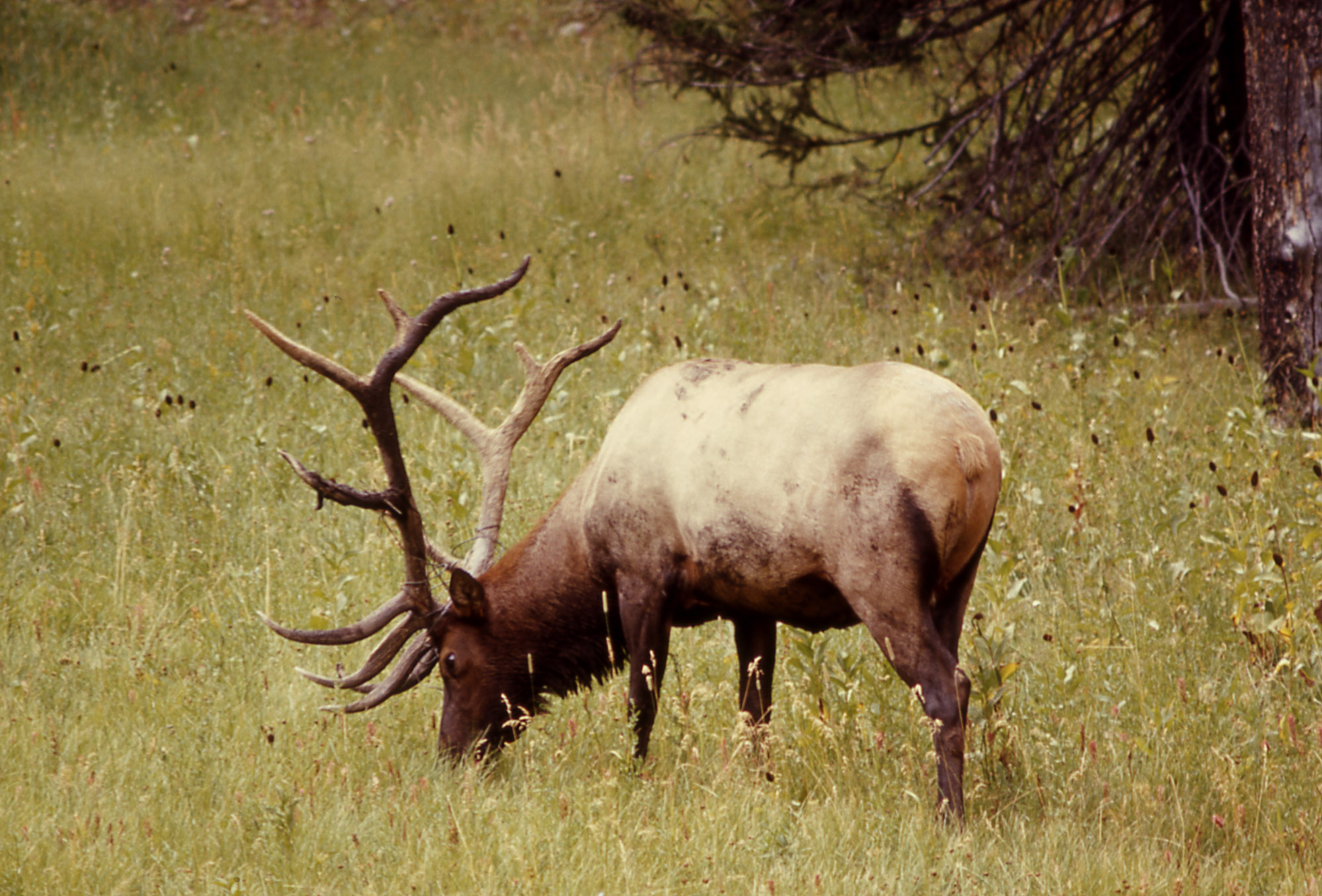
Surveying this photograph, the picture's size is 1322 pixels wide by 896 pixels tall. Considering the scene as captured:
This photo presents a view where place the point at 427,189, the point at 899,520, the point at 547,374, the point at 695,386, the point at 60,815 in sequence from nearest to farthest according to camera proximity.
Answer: the point at 899,520 → the point at 60,815 → the point at 695,386 → the point at 547,374 → the point at 427,189

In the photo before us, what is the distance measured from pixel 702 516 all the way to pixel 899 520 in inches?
25.4

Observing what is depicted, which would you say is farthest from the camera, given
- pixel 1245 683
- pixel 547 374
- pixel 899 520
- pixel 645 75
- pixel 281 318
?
pixel 645 75

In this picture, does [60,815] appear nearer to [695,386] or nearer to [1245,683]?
[695,386]

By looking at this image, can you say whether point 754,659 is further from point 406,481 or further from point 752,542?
point 406,481

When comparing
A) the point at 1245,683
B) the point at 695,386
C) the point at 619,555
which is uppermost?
the point at 695,386

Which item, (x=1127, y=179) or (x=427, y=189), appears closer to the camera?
(x=1127, y=179)

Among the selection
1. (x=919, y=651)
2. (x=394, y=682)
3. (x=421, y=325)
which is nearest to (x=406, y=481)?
(x=421, y=325)

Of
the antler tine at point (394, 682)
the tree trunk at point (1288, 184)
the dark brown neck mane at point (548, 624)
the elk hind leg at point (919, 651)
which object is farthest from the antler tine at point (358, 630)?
the tree trunk at point (1288, 184)

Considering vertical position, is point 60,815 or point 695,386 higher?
point 695,386

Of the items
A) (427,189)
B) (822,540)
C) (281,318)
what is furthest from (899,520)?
(427,189)

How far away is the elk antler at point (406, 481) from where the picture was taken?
13.1 feet

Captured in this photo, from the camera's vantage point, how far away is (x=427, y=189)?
11.2 m

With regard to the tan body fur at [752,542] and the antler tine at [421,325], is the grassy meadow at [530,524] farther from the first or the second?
the antler tine at [421,325]

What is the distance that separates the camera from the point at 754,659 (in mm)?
4375
